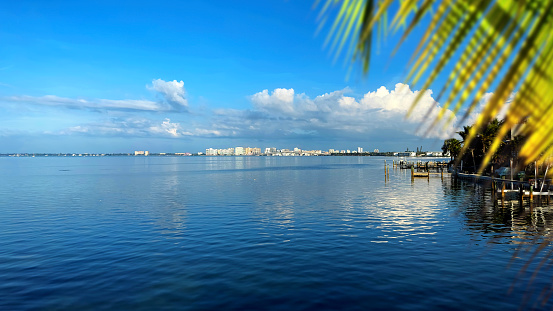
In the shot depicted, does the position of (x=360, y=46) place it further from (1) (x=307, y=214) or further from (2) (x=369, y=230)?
(1) (x=307, y=214)

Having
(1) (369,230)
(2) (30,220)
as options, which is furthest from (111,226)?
(1) (369,230)

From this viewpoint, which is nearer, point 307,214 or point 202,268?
point 202,268

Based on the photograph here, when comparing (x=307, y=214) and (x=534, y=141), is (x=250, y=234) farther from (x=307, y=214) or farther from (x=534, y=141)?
(x=534, y=141)

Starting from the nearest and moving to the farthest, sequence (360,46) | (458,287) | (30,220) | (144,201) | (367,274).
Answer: (360,46) → (458,287) → (367,274) → (30,220) → (144,201)

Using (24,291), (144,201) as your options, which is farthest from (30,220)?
(24,291)

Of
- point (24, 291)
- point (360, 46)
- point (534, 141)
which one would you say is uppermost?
point (360, 46)

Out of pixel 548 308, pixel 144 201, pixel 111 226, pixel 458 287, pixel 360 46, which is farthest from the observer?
pixel 144 201

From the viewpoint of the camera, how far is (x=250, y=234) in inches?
1160

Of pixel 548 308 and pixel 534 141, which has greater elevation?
pixel 534 141

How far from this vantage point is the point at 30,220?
1451 inches

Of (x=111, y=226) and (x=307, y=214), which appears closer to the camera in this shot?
(x=111, y=226)

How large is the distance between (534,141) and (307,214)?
3828 cm

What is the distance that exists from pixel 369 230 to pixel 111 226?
23.4 m

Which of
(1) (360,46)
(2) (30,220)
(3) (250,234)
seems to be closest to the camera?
Answer: (1) (360,46)
